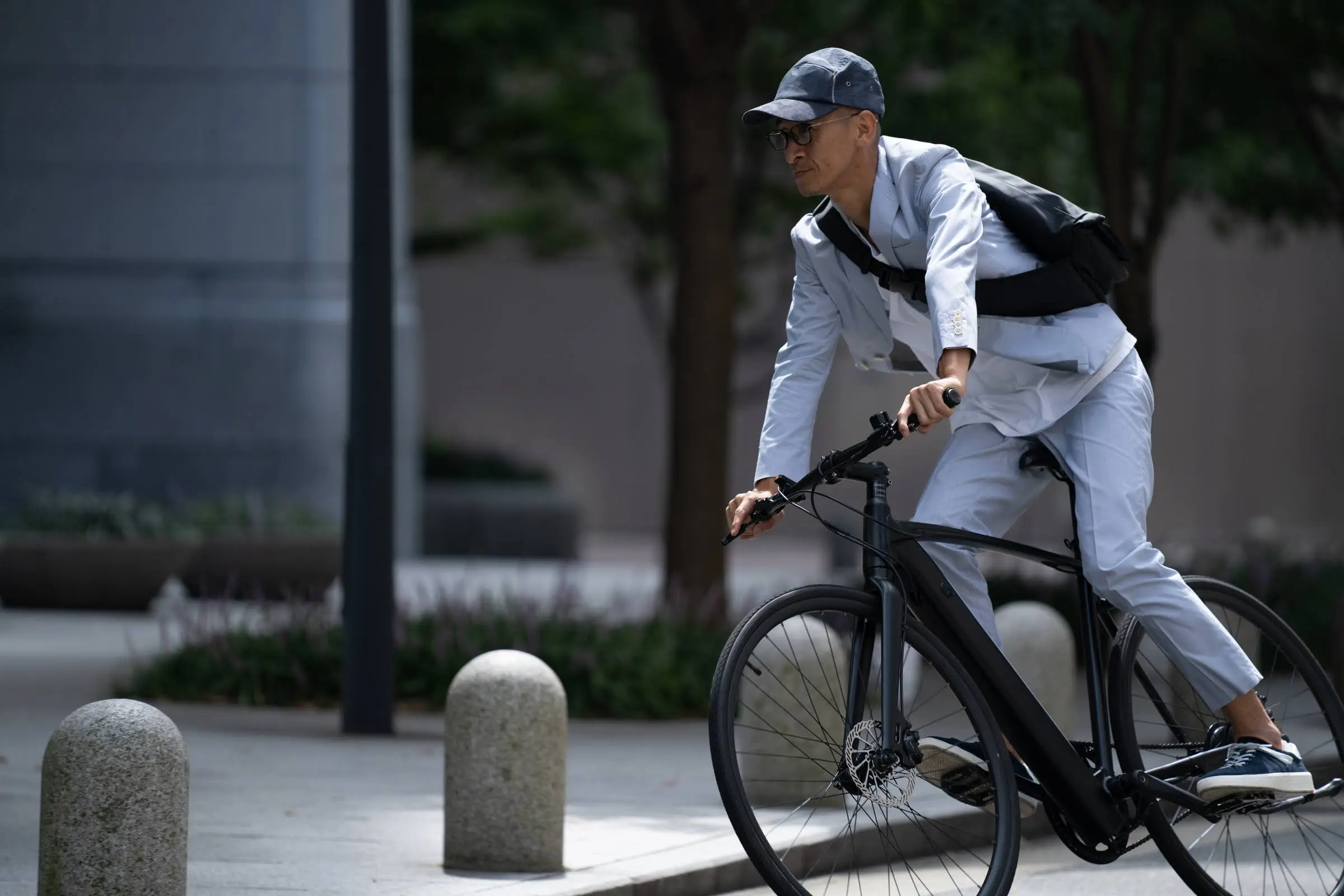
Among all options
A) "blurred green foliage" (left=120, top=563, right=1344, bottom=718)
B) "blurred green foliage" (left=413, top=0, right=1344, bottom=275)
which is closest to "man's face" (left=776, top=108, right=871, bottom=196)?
"blurred green foliage" (left=120, top=563, right=1344, bottom=718)

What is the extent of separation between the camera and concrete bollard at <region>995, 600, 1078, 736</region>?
27.2 feet

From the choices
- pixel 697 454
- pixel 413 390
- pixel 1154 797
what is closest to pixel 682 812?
pixel 1154 797

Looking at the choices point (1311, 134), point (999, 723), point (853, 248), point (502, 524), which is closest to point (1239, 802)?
point (999, 723)

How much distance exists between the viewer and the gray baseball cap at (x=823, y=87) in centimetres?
474

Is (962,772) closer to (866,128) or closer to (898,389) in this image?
(866,128)

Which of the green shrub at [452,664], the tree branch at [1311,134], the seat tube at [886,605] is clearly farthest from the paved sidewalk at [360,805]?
the tree branch at [1311,134]

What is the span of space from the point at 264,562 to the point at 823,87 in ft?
37.8

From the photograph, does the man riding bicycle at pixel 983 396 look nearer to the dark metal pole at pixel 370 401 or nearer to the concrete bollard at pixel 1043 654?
the concrete bollard at pixel 1043 654

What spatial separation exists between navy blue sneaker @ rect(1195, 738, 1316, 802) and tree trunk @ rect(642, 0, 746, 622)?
257 inches

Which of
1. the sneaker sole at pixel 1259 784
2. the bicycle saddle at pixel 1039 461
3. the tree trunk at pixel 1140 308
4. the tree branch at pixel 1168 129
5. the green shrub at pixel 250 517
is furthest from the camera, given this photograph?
the green shrub at pixel 250 517

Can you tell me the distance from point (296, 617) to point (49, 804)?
233 inches

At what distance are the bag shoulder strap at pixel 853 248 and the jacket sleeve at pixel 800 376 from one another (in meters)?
0.09

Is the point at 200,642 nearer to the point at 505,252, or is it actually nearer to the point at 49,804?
the point at 49,804

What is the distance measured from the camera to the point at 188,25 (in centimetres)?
1770
